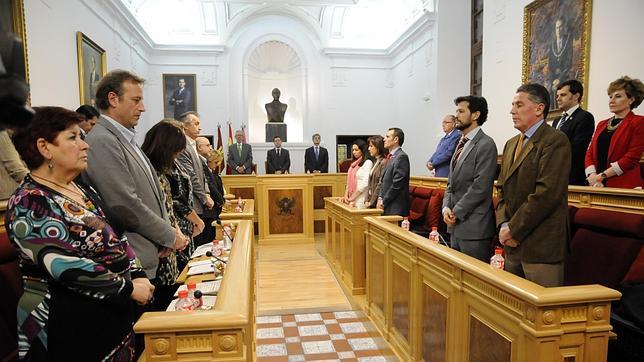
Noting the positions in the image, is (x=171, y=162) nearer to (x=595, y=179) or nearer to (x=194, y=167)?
(x=194, y=167)

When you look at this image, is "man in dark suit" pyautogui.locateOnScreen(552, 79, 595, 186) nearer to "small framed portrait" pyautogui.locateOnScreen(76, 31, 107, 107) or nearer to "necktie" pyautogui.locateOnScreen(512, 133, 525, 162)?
"necktie" pyautogui.locateOnScreen(512, 133, 525, 162)

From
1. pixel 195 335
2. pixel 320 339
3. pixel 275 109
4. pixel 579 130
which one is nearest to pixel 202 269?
pixel 195 335

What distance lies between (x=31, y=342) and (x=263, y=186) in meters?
5.83

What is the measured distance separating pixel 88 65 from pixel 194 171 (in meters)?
4.06

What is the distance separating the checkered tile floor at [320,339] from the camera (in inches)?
120

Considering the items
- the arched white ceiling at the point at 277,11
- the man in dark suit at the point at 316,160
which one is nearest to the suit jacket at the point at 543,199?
the man in dark suit at the point at 316,160

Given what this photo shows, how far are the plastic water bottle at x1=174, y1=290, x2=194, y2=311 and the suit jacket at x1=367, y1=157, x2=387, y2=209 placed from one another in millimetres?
2963

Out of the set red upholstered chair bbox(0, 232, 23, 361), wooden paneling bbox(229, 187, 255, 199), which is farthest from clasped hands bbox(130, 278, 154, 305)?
wooden paneling bbox(229, 187, 255, 199)

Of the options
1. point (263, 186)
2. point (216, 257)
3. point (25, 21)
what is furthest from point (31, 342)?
point (263, 186)

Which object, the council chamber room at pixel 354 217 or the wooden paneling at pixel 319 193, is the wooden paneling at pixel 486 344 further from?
the wooden paneling at pixel 319 193

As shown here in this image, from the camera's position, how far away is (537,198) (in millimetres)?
2082

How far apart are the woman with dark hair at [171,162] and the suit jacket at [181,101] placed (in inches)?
322

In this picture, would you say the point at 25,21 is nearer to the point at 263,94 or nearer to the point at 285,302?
the point at 285,302

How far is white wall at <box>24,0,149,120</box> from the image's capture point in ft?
15.4
